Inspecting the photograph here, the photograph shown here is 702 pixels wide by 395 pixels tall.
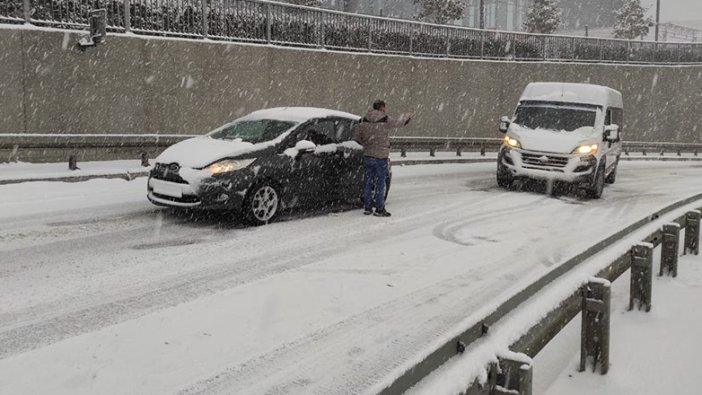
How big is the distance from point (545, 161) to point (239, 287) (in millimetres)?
8613

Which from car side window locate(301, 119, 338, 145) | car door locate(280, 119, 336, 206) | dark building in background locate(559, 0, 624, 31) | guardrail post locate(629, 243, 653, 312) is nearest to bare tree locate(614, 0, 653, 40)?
dark building in background locate(559, 0, 624, 31)

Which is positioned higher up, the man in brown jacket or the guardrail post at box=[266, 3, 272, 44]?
the guardrail post at box=[266, 3, 272, 44]

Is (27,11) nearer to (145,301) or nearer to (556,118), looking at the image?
(145,301)

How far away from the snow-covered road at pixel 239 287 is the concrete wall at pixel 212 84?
424 cm

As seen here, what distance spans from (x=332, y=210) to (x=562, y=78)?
75.7ft

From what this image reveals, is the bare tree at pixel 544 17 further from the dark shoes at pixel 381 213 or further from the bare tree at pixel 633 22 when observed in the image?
the dark shoes at pixel 381 213

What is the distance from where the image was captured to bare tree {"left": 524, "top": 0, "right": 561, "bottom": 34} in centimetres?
→ 4756

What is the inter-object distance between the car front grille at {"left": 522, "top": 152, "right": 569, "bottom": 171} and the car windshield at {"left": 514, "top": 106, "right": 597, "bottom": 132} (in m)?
0.90

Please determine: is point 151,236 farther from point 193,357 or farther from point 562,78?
point 562,78

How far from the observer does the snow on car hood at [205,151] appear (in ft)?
27.9

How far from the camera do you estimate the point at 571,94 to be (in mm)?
13945

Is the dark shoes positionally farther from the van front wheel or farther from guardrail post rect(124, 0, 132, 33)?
guardrail post rect(124, 0, 132, 33)

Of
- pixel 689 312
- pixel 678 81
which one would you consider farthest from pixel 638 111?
pixel 689 312

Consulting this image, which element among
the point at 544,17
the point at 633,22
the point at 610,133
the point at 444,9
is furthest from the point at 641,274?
the point at 633,22
